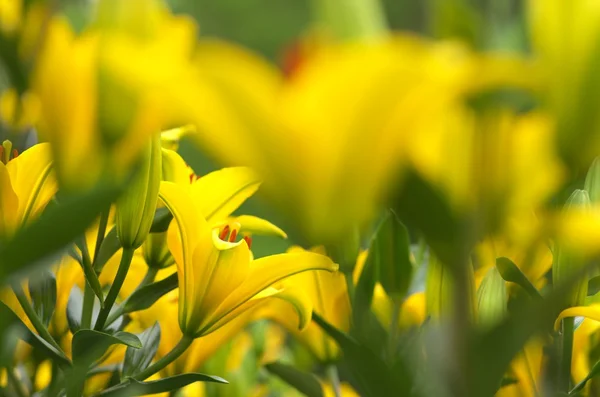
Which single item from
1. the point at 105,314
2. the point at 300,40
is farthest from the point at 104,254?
the point at 300,40

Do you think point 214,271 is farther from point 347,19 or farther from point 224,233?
point 347,19

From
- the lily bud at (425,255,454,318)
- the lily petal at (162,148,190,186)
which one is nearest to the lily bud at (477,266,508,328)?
the lily bud at (425,255,454,318)

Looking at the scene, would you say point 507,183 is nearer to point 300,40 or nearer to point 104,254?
point 300,40

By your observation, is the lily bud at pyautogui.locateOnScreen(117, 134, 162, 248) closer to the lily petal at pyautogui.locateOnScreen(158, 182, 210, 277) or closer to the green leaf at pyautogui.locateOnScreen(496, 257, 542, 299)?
the lily petal at pyautogui.locateOnScreen(158, 182, 210, 277)

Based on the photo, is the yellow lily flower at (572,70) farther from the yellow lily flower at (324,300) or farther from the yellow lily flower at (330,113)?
the yellow lily flower at (324,300)

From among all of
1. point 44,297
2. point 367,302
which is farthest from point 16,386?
point 367,302

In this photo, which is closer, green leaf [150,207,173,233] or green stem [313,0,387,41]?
green stem [313,0,387,41]

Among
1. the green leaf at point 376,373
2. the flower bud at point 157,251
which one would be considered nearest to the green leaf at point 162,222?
the flower bud at point 157,251
